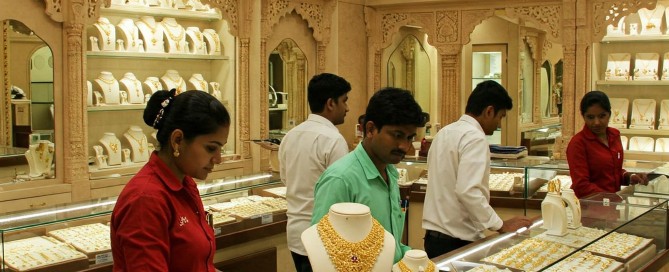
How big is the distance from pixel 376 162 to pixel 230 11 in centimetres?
438

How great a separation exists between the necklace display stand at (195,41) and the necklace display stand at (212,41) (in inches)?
2.3

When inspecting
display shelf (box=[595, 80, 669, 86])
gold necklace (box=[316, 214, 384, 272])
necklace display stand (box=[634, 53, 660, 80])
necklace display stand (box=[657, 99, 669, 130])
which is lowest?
gold necklace (box=[316, 214, 384, 272])

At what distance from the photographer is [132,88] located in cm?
579

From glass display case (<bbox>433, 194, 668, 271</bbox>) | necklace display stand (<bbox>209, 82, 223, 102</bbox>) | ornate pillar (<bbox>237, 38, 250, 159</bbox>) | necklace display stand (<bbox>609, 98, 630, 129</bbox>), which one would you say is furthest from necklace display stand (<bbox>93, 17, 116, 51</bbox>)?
necklace display stand (<bbox>609, 98, 630, 129</bbox>)

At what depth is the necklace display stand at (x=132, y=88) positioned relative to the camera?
5.77m

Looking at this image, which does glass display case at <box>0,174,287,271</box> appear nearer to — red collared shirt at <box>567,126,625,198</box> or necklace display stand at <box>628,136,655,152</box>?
red collared shirt at <box>567,126,625,198</box>

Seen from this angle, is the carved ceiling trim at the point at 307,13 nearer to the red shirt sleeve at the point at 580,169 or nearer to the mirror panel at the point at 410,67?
the mirror panel at the point at 410,67

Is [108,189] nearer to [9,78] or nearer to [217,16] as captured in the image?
[9,78]

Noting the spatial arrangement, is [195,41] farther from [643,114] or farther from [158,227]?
[158,227]

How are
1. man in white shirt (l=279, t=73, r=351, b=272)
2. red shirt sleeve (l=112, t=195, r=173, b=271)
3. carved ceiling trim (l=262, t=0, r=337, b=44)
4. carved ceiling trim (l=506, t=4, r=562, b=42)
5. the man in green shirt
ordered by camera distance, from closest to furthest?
red shirt sleeve (l=112, t=195, r=173, b=271) < the man in green shirt < man in white shirt (l=279, t=73, r=351, b=272) < carved ceiling trim (l=262, t=0, r=337, b=44) < carved ceiling trim (l=506, t=4, r=562, b=42)

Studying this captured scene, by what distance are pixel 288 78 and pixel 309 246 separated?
514cm

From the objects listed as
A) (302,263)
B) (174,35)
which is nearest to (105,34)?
(174,35)

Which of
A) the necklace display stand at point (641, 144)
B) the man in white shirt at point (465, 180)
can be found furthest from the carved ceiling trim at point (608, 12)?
the man in white shirt at point (465, 180)

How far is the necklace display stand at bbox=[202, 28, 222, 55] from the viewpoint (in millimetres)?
6406
